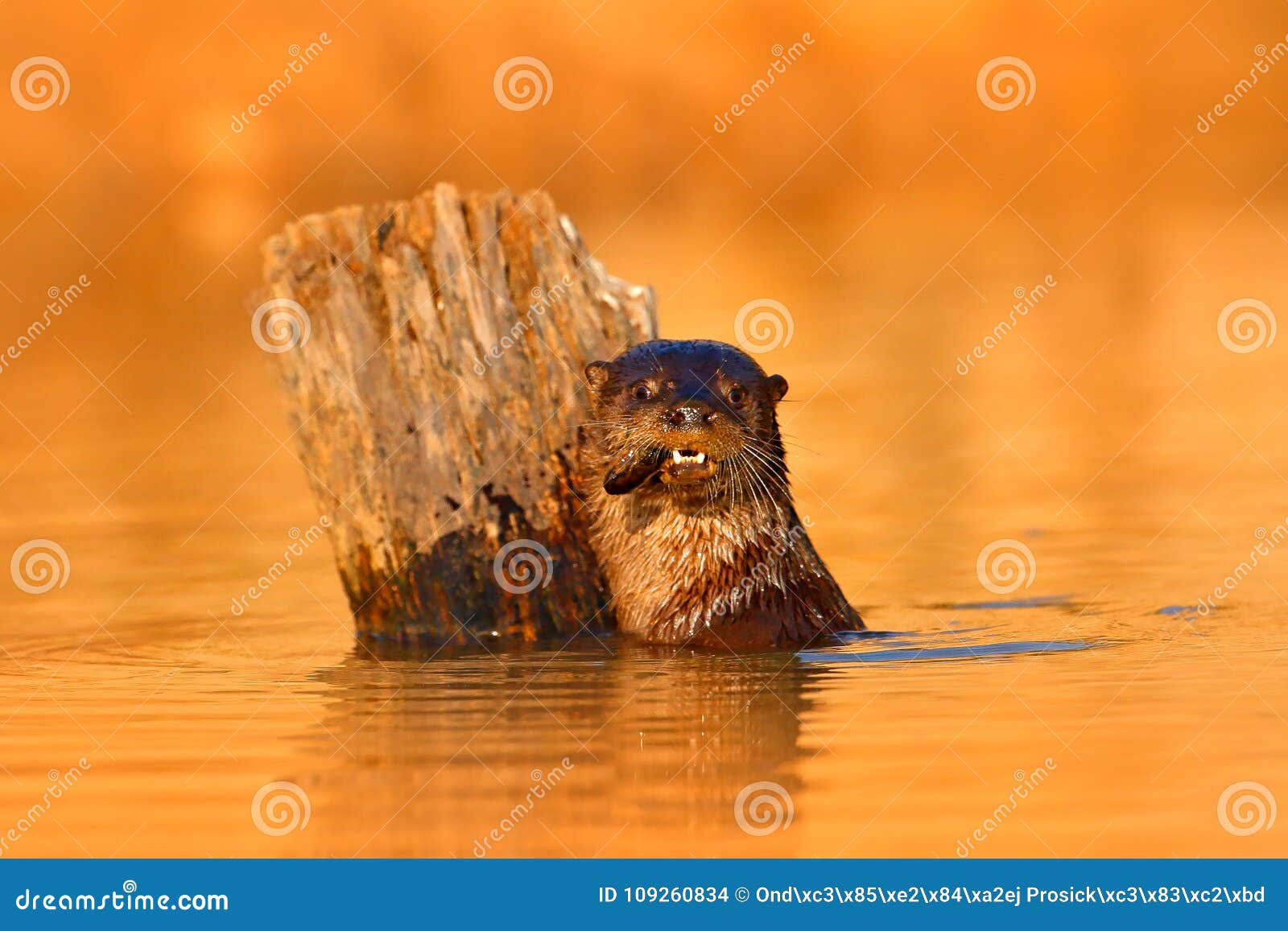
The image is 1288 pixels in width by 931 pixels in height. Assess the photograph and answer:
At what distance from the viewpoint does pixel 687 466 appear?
7.81m

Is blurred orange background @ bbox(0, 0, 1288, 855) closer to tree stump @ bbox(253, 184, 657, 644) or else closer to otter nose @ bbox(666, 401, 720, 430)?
tree stump @ bbox(253, 184, 657, 644)

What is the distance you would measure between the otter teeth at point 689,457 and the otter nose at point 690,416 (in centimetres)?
18

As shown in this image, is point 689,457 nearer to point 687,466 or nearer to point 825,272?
point 687,466

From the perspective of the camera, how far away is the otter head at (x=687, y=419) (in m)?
7.70

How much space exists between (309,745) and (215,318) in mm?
16490

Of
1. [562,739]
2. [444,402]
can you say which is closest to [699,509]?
[444,402]

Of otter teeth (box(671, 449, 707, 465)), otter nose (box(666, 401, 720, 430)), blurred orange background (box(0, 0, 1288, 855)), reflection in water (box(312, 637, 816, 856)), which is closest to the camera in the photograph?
reflection in water (box(312, 637, 816, 856))

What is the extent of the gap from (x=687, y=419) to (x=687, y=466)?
10.6 inches

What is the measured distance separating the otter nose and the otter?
0.06 meters

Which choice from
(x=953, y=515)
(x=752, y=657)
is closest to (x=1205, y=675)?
(x=752, y=657)

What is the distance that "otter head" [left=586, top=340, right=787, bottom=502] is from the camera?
25.3ft

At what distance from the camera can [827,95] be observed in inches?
1236

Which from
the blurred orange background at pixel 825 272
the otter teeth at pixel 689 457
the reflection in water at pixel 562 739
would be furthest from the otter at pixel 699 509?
the blurred orange background at pixel 825 272

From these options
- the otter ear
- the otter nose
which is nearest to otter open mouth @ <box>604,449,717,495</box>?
the otter nose
